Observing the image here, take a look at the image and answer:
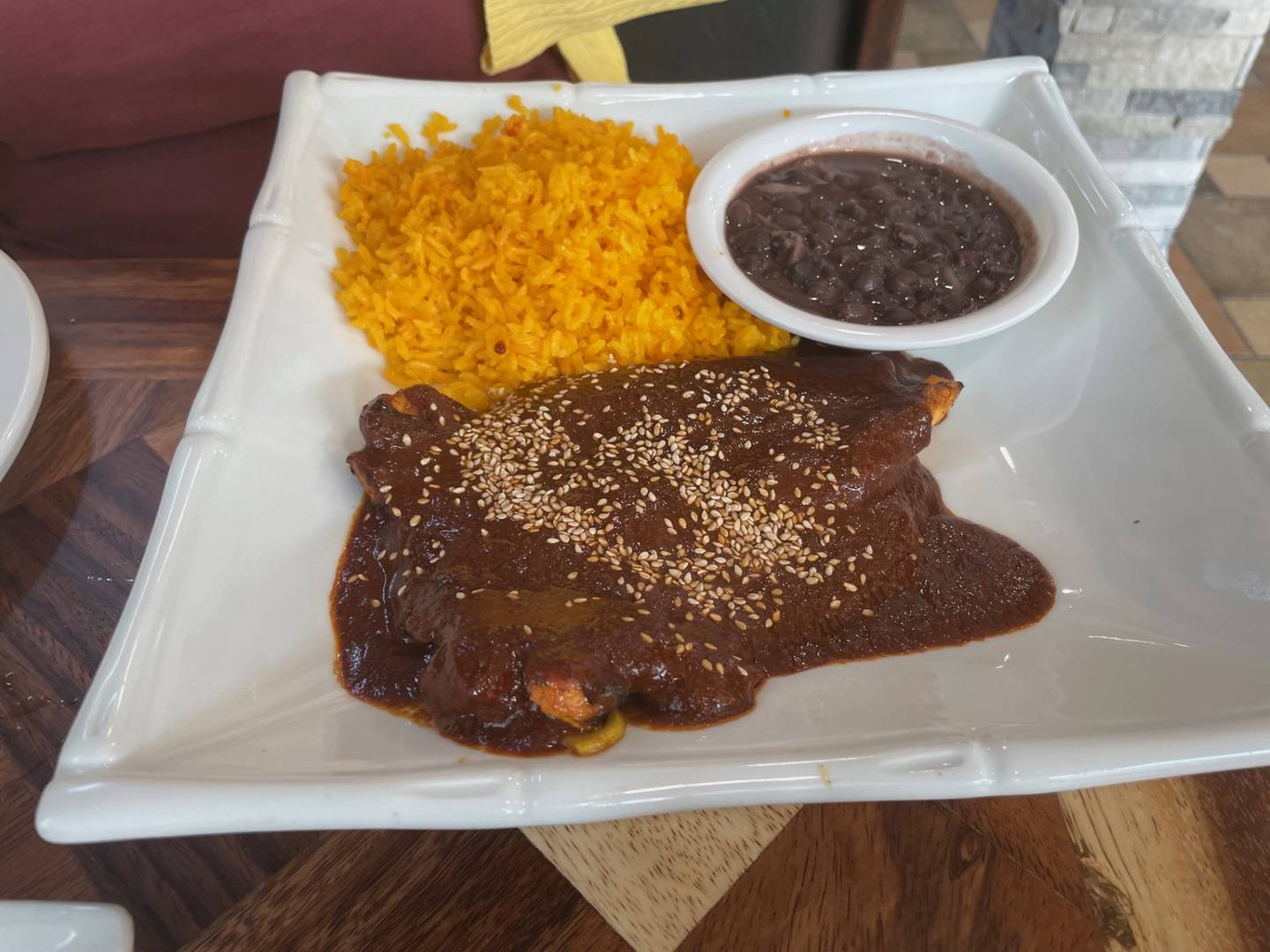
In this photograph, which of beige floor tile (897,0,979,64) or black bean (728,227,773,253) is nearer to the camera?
black bean (728,227,773,253)

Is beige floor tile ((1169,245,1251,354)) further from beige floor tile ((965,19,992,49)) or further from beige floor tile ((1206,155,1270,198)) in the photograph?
beige floor tile ((965,19,992,49))

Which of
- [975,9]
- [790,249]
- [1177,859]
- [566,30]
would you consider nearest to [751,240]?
[790,249]

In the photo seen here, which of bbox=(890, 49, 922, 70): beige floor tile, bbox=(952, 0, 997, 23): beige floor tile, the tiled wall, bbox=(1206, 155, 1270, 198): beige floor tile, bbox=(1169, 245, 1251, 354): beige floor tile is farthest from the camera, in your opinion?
bbox=(952, 0, 997, 23): beige floor tile

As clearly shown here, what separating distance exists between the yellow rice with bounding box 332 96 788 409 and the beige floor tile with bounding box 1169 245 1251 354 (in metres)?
3.17

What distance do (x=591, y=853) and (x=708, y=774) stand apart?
1.09 feet

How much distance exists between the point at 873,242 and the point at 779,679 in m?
1.31

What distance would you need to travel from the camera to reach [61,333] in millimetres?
2482

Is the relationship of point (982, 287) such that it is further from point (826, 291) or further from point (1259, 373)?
point (1259, 373)

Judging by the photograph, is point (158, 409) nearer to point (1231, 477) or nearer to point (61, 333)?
point (61, 333)

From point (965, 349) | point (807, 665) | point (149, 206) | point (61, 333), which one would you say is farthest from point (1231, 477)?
point (149, 206)

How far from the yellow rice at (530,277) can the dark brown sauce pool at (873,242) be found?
0.54ft

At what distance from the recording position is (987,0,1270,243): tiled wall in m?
3.37

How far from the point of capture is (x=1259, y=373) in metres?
4.27

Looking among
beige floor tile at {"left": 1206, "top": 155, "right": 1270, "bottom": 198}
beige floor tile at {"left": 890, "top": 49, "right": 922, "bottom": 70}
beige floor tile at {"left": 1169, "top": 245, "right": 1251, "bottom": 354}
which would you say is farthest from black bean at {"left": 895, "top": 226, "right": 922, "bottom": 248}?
beige floor tile at {"left": 890, "top": 49, "right": 922, "bottom": 70}
